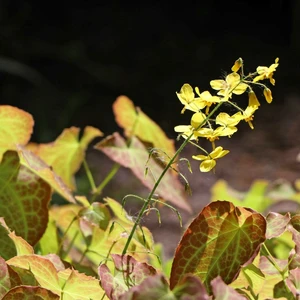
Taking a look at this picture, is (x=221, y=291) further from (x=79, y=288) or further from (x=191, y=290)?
(x=79, y=288)

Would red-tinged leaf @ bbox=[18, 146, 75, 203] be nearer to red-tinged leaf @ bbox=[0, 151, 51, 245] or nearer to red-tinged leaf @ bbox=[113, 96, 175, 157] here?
red-tinged leaf @ bbox=[0, 151, 51, 245]

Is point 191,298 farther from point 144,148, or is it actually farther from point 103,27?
point 103,27

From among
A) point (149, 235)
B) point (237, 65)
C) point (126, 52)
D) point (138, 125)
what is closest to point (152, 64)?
point (126, 52)

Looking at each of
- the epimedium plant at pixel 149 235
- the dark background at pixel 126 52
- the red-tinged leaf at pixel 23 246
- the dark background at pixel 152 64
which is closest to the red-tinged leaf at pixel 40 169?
the epimedium plant at pixel 149 235

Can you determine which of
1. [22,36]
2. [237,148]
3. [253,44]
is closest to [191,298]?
[237,148]

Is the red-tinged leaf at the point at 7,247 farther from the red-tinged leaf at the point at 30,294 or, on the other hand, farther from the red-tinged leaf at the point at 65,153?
the red-tinged leaf at the point at 65,153
